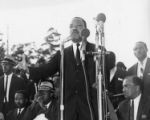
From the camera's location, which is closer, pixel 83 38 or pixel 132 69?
pixel 83 38

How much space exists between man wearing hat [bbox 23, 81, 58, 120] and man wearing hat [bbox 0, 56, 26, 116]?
0.21m

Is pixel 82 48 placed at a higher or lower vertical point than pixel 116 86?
higher

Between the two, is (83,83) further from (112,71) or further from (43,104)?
(43,104)

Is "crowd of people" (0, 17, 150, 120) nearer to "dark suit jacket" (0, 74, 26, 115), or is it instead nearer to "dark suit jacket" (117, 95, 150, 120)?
"dark suit jacket" (117, 95, 150, 120)

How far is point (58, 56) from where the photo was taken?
317 centimetres

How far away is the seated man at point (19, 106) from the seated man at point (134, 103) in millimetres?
901

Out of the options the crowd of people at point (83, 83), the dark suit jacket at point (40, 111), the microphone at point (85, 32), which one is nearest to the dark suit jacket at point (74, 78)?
the crowd of people at point (83, 83)

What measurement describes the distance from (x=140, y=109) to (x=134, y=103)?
0.07 meters

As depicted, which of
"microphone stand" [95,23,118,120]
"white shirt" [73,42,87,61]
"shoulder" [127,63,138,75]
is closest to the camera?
"microphone stand" [95,23,118,120]

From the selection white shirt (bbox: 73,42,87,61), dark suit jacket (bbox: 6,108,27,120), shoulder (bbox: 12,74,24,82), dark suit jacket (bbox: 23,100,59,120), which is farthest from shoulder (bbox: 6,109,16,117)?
white shirt (bbox: 73,42,87,61)

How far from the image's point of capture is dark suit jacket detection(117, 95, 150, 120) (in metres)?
3.03

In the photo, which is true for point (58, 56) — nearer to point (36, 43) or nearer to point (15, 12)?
point (36, 43)

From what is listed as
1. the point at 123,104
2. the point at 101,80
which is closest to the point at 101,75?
the point at 101,80

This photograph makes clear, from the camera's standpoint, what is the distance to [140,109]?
3053mm
